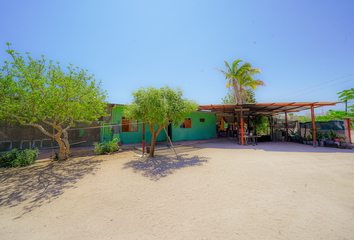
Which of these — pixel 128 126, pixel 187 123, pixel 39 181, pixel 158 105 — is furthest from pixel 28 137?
pixel 187 123

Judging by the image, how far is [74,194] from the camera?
409 centimetres

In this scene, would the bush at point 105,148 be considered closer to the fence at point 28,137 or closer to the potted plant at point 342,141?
the fence at point 28,137

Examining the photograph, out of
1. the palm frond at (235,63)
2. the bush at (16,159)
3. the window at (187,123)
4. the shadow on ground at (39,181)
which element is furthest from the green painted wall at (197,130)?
the bush at (16,159)

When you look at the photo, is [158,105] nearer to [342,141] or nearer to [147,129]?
[147,129]

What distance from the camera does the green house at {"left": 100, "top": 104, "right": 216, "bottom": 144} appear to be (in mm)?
11344

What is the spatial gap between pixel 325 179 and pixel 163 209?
17.6ft

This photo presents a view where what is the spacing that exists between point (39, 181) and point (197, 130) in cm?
1284

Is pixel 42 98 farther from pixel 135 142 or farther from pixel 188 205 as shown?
pixel 135 142

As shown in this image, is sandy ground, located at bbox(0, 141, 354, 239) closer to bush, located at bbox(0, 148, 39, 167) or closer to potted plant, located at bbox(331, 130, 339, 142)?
bush, located at bbox(0, 148, 39, 167)

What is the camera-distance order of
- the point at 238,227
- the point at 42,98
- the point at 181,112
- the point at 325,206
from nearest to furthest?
the point at 238,227 → the point at 325,206 → the point at 42,98 → the point at 181,112

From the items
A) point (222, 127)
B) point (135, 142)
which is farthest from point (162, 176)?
point (222, 127)

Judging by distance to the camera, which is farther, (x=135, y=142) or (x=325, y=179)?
(x=135, y=142)

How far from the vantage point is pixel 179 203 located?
3574 millimetres

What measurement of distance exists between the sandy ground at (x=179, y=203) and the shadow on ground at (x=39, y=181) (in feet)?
0.09
